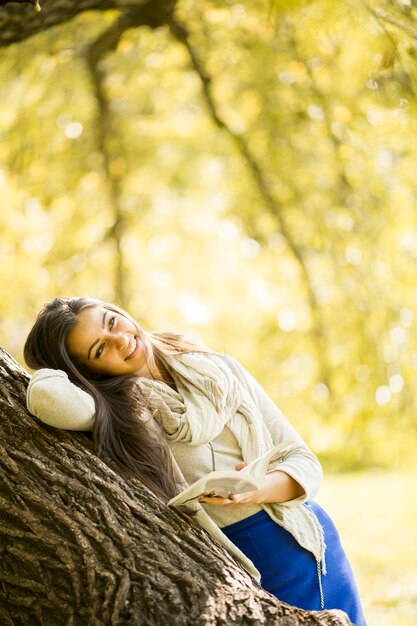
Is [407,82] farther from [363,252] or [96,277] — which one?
[96,277]

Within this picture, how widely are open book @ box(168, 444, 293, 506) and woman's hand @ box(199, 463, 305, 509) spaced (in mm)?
16

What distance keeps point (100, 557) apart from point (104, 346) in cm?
64

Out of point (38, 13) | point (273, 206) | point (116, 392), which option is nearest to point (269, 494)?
point (116, 392)

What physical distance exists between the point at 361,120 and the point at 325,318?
3.64 feet

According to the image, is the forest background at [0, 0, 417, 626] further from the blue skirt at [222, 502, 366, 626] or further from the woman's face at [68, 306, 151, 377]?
the blue skirt at [222, 502, 366, 626]

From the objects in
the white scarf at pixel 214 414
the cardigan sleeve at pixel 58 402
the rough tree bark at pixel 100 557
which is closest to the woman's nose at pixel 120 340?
the white scarf at pixel 214 414

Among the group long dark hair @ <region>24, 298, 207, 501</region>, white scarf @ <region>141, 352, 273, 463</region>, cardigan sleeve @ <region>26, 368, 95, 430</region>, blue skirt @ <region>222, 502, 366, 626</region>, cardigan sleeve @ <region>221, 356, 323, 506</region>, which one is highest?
cardigan sleeve @ <region>26, 368, 95, 430</region>

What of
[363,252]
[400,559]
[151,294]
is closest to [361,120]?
[363,252]

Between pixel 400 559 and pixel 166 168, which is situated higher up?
pixel 166 168

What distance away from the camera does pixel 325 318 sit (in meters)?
4.50

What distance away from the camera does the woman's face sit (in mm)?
2051

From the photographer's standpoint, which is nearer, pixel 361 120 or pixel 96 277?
pixel 361 120

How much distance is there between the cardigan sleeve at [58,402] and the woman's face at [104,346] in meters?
0.21

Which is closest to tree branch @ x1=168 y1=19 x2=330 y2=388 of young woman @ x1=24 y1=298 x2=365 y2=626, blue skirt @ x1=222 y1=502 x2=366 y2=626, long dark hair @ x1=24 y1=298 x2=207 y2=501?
long dark hair @ x1=24 y1=298 x2=207 y2=501
